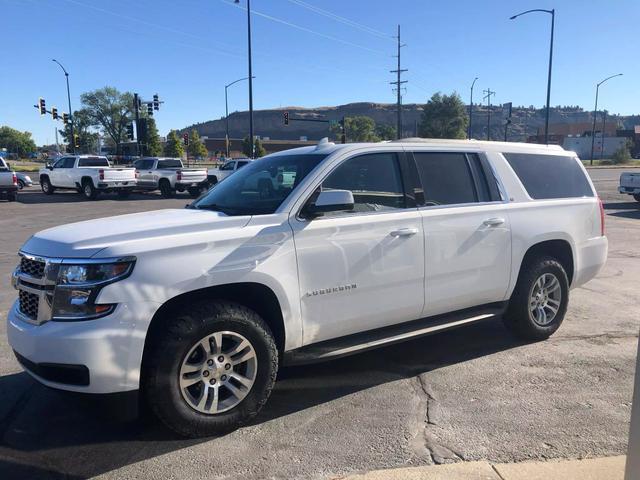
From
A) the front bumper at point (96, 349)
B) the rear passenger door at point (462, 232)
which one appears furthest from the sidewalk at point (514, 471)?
the rear passenger door at point (462, 232)

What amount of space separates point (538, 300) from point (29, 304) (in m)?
4.38

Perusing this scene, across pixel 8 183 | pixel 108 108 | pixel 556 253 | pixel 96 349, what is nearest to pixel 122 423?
pixel 96 349

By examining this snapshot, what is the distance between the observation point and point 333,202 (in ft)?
12.4

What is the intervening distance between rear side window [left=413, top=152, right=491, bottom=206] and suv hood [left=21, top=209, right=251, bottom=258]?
168 centimetres

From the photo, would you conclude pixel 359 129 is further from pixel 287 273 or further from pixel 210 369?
pixel 210 369

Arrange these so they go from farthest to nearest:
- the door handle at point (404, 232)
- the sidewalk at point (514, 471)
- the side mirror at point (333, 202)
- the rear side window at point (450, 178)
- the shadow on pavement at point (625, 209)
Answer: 1. the shadow on pavement at point (625, 209)
2. the rear side window at point (450, 178)
3. the door handle at point (404, 232)
4. the side mirror at point (333, 202)
5. the sidewalk at point (514, 471)

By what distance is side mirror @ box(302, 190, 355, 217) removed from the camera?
12.5 feet

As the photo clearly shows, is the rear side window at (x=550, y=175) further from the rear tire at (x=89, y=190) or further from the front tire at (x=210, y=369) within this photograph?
the rear tire at (x=89, y=190)

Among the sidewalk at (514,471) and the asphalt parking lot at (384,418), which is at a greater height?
the sidewalk at (514,471)

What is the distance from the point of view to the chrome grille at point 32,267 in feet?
11.2

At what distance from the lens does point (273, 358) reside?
371 cm

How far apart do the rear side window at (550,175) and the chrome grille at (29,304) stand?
4167mm

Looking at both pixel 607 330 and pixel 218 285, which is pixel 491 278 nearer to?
pixel 607 330

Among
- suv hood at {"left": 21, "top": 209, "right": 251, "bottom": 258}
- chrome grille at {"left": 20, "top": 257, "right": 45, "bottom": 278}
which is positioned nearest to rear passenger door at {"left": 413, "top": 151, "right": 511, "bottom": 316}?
suv hood at {"left": 21, "top": 209, "right": 251, "bottom": 258}
